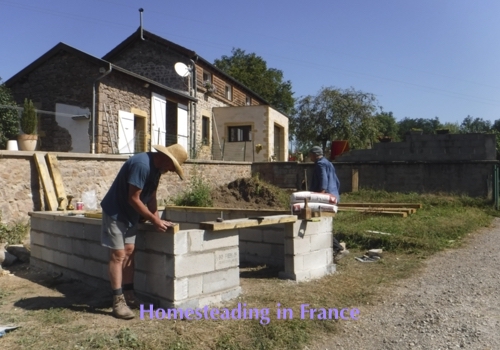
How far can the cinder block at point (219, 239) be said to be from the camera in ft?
15.9

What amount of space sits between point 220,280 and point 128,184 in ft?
4.87

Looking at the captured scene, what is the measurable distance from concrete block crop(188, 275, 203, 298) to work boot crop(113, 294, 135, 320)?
24.2 inches

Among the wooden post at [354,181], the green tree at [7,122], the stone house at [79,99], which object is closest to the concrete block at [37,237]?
the stone house at [79,99]

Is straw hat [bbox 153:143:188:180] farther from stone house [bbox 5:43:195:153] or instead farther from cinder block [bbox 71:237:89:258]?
stone house [bbox 5:43:195:153]

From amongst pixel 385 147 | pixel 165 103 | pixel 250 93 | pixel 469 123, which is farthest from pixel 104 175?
pixel 469 123

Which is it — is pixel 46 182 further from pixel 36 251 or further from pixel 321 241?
pixel 321 241

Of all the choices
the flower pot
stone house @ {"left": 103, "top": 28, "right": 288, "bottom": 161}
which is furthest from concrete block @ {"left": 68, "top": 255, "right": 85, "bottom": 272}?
stone house @ {"left": 103, "top": 28, "right": 288, "bottom": 161}

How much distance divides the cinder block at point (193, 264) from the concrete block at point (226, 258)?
77mm

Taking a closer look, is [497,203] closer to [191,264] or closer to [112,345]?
[191,264]

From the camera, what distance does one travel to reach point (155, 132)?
1759 cm

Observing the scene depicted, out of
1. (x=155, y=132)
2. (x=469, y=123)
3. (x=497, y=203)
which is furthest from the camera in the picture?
(x=469, y=123)

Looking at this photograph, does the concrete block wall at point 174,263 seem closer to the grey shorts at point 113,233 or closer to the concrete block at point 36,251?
the grey shorts at point 113,233

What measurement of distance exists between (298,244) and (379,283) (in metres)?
1.21

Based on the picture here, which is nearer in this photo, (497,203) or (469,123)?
(497,203)
